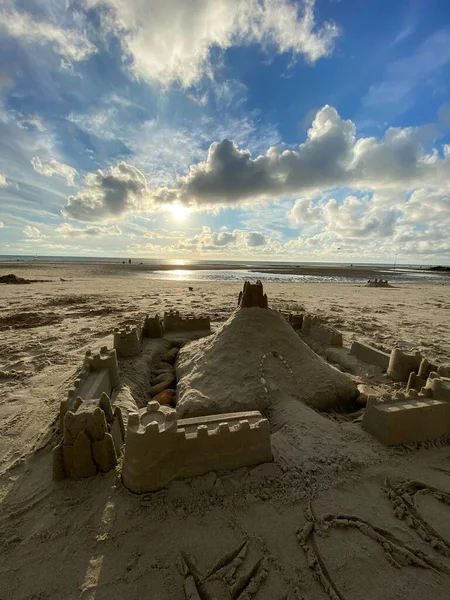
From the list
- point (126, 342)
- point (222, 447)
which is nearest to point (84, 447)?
point (222, 447)

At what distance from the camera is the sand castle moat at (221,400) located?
2.82 m

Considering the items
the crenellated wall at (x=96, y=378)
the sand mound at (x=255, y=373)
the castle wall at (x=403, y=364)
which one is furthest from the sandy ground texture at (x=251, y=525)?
the castle wall at (x=403, y=364)

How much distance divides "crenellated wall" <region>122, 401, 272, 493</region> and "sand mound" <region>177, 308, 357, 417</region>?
1013 mm

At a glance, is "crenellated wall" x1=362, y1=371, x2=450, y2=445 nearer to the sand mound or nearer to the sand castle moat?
the sand castle moat

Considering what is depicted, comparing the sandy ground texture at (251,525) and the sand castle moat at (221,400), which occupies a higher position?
the sand castle moat at (221,400)

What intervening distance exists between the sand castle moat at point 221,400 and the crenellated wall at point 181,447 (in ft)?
0.04

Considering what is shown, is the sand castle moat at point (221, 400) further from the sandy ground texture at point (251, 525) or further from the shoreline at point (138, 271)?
the shoreline at point (138, 271)

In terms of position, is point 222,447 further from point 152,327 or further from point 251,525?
point 152,327

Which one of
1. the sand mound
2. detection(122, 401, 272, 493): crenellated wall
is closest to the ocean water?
the sand mound

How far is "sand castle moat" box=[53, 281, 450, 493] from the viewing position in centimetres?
282

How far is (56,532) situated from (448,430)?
15.7 feet

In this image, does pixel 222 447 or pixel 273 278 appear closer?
pixel 222 447

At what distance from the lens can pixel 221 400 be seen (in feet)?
13.6

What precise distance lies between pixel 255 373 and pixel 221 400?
31.0 inches
